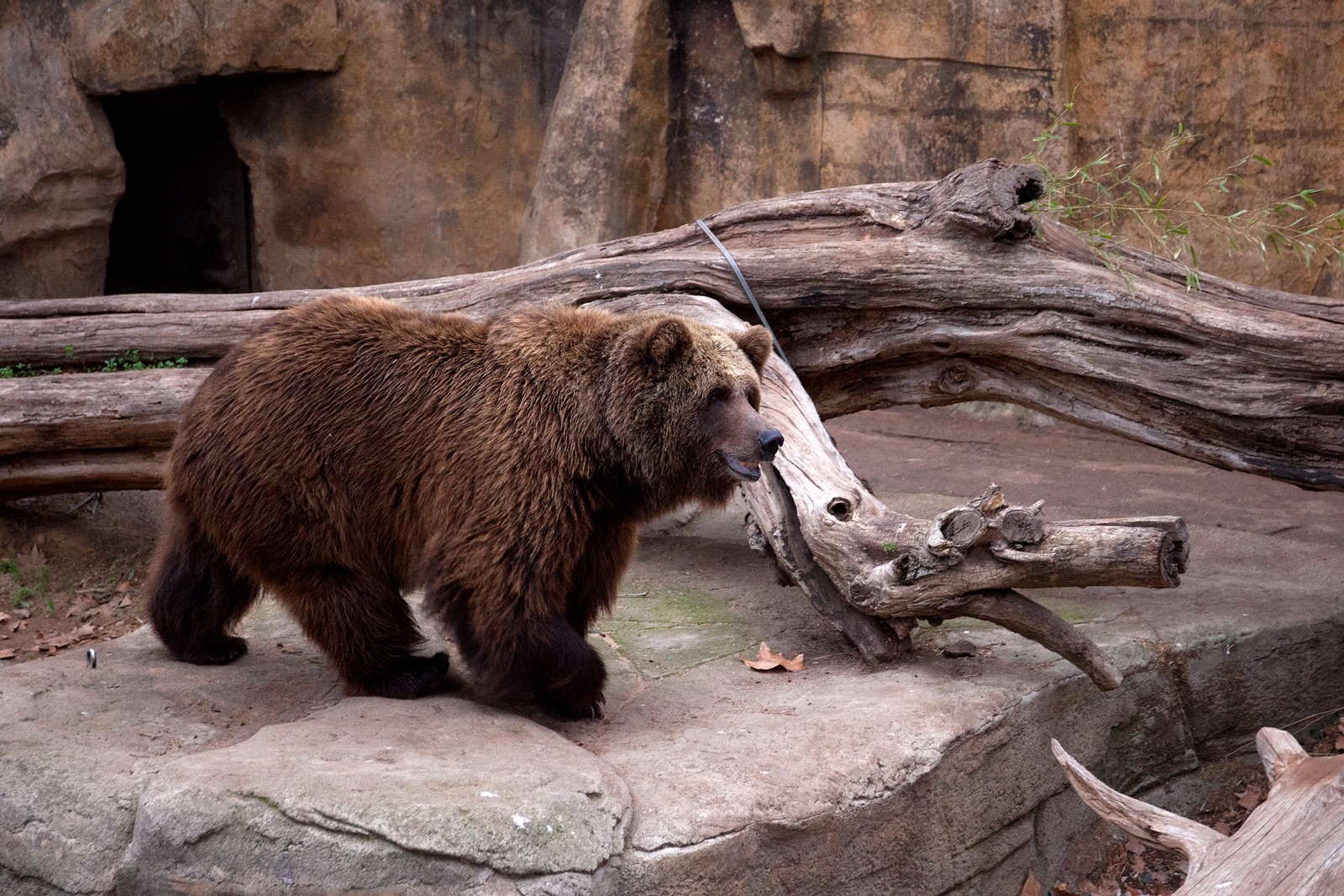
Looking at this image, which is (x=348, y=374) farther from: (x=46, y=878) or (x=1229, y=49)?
(x=1229, y=49)

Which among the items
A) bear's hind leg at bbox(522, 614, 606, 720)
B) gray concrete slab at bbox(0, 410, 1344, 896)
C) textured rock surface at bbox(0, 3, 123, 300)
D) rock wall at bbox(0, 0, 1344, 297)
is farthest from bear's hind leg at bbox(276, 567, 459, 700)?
textured rock surface at bbox(0, 3, 123, 300)

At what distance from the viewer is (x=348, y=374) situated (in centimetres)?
436

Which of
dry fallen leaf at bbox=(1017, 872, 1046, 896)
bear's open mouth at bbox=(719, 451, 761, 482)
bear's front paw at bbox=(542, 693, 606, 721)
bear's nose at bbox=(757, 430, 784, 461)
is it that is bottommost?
dry fallen leaf at bbox=(1017, 872, 1046, 896)

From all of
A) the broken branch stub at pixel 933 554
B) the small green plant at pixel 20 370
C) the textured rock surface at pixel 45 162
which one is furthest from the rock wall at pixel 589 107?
the broken branch stub at pixel 933 554

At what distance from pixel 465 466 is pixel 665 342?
30.8 inches

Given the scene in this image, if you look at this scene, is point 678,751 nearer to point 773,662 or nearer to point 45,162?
point 773,662

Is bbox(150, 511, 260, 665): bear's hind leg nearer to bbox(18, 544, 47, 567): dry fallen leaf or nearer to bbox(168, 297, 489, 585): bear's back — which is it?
bbox(168, 297, 489, 585): bear's back

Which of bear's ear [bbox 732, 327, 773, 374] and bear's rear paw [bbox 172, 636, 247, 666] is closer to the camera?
bear's ear [bbox 732, 327, 773, 374]

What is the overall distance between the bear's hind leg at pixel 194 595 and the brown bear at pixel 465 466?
166mm

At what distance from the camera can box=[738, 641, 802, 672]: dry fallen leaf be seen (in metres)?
4.88

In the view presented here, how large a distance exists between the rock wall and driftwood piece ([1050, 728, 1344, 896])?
551 centimetres

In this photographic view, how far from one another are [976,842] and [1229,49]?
628cm

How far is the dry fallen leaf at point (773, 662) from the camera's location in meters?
4.88

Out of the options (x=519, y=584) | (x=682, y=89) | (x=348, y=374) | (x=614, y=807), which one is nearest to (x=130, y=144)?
(x=682, y=89)
